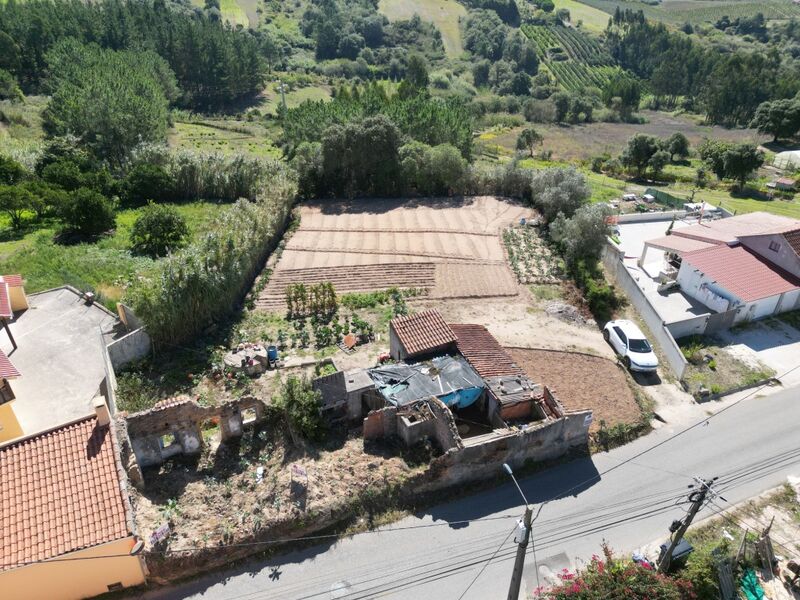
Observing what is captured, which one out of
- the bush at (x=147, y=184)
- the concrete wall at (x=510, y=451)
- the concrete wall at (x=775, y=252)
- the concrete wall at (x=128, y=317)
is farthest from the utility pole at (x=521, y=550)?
the bush at (x=147, y=184)

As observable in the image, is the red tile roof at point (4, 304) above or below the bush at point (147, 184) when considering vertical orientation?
above

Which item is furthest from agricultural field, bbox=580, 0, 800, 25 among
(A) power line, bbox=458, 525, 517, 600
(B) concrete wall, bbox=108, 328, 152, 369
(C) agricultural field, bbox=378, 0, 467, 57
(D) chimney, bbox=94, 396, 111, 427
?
(D) chimney, bbox=94, 396, 111, 427

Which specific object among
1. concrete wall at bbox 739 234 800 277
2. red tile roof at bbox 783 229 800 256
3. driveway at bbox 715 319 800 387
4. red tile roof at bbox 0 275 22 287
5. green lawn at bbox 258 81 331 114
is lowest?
green lawn at bbox 258 81 331 114

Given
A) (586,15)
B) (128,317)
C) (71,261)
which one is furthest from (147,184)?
(586,15)

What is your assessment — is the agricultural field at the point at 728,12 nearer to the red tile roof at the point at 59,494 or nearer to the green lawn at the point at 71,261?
the green lawn at the point at 71,261

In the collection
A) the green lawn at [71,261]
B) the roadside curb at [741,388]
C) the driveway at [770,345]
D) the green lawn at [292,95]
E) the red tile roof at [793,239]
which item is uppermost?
the red tile roof at [793,239]

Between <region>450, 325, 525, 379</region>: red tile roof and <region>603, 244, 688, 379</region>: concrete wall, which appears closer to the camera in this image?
<region>450, 325, 525, 379</region>: red tile roof

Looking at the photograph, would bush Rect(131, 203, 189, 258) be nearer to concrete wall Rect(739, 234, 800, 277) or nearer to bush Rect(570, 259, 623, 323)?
bush Rect(570, 259, 623, 323)

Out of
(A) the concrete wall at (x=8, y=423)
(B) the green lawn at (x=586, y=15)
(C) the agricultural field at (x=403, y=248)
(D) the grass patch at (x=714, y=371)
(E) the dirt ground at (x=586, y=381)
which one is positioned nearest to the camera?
(A) the concrete wall at (x=8, y=423)
